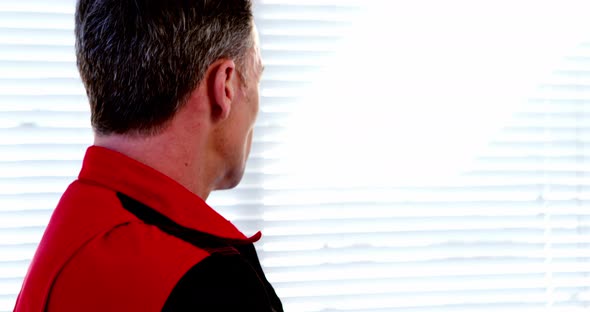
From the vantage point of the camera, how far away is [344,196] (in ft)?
6.00

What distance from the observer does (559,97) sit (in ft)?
6.53

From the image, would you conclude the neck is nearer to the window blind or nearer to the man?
the man

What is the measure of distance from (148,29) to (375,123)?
101 centimetres

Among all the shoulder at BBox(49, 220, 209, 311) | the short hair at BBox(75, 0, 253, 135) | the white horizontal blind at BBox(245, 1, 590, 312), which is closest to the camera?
the shoulder at BBox(49, 220, 209, 311)

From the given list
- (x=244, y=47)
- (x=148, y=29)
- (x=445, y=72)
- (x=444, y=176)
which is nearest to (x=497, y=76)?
(x=445, y=72)

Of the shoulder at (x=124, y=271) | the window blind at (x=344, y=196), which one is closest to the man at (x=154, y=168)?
the shoulder at (x=124, y=271)

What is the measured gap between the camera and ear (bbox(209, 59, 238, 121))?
3.10 ft

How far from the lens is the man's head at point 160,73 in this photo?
91 centimetres

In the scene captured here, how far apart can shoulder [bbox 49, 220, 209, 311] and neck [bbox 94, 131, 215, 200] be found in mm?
120

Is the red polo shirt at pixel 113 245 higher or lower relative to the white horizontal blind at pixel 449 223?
higher

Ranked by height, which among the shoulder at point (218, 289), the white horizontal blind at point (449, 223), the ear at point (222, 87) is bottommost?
the white horizontal blind at point (449, 223)

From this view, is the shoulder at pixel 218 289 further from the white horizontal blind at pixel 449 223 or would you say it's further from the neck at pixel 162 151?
the white horizontal blind at pixel 449 223

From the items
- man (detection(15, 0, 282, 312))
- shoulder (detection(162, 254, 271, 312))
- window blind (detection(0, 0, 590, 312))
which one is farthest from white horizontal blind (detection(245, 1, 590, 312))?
shoulder (detection(162, 254, 271, 312))

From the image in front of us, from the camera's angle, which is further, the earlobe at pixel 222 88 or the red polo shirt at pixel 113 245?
the earlobe at pixel 222 88
